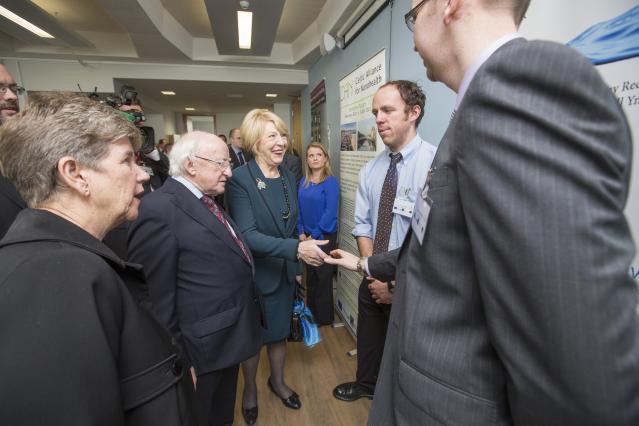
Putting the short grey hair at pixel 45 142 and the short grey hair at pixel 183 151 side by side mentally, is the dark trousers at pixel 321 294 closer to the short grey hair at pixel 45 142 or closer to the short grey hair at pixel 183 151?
the short grey hair at pixel 183 151

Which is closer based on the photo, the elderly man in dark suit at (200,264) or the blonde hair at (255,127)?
the elderly man in dark suit at (200,264)

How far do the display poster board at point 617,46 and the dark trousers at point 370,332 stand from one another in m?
1.29

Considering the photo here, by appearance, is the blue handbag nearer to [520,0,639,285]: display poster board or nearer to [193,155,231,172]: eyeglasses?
[193,155,231,172]: eyeglasses

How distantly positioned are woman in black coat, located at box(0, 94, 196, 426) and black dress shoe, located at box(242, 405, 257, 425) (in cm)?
137

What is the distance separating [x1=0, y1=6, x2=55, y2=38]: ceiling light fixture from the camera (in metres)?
3.60

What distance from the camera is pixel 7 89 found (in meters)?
1.63

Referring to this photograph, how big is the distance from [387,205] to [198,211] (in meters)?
1.02

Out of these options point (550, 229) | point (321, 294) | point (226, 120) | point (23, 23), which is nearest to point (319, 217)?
point (321, 294)

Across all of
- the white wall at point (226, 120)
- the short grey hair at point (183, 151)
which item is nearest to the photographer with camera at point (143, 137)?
the short grey hair at point (183, 151)

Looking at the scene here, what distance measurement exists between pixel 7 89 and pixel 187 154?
3.68 ft

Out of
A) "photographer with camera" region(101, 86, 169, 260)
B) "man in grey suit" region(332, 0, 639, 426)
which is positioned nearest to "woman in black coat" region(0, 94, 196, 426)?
"man in grey suit" region(332, 0, 639, 426)

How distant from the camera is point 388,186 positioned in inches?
68.7

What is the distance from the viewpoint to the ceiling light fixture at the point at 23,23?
142 inches

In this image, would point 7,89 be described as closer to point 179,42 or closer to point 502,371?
point 502,371
